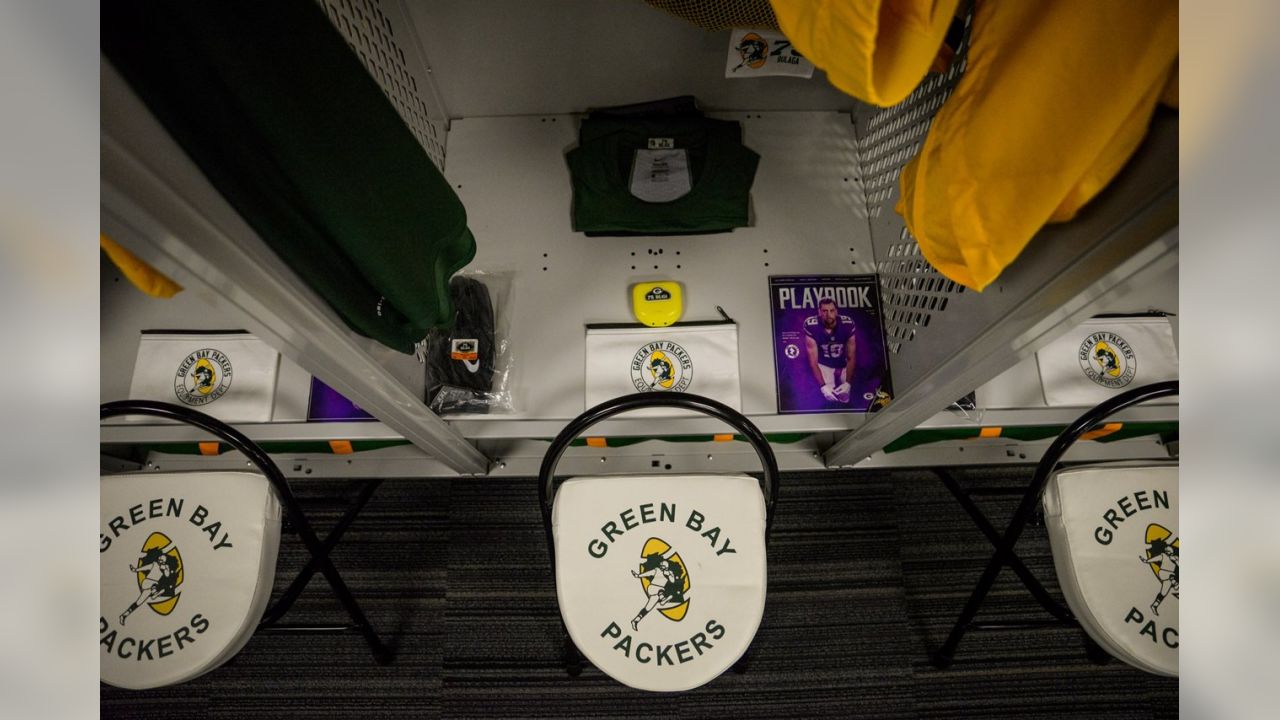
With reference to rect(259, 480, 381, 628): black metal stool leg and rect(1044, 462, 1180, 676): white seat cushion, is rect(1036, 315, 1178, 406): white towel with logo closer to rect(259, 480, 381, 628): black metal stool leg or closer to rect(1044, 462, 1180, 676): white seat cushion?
rect(1044, 462, 1180, 676): white seat cushion

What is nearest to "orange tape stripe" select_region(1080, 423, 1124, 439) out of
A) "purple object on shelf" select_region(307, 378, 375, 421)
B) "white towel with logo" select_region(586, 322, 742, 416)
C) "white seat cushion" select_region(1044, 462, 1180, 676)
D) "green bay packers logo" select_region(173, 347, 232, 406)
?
"white seat cushion" select_region(1044, 462, 1180, 676)

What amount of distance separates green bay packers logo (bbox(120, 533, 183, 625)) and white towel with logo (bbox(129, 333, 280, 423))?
23cm

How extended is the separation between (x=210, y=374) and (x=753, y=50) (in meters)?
1.22

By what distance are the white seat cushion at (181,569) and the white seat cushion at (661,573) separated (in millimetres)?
517

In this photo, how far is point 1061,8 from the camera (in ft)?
1.54

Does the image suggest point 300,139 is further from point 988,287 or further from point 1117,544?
point 1117,544

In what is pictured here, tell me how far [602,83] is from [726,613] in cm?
106

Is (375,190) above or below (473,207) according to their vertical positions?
below

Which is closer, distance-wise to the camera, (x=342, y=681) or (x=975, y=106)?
(x=975, y=106)

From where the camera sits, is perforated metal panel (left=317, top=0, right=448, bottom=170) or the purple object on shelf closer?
perforated metal panel (left=317, top=0, right=448, bottom=170)

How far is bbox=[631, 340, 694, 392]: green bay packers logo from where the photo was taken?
1.12 metres
